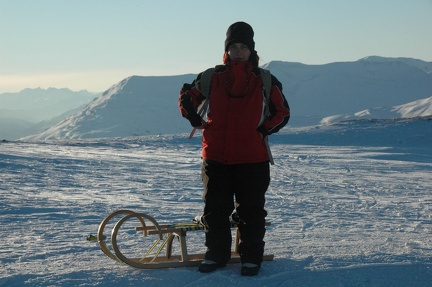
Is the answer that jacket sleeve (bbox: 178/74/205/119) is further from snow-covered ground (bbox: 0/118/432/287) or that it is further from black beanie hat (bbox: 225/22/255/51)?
snow-covered ground (bbox: 0/118/432/287)

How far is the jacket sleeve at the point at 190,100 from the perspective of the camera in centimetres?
444

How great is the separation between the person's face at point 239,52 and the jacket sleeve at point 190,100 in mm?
286

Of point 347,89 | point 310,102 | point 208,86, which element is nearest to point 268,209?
point 208,86

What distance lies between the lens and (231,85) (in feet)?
14.5

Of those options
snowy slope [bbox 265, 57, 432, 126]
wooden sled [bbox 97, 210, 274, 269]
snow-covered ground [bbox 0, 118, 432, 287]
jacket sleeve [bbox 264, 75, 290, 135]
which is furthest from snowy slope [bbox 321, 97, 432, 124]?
jacket sleeve [bbox 264, 75, 290, 135]

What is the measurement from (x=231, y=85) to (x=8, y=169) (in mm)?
9164

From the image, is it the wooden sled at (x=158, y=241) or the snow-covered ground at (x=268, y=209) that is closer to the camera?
the snow-covered ground at (x=268, y=209)

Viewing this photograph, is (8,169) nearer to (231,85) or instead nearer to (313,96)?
(231,85)

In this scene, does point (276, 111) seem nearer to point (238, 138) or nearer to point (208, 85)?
point (238, 138)

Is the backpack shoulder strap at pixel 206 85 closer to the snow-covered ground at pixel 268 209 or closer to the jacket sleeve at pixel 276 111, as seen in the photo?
the jacket sleeve at pixel 276 111

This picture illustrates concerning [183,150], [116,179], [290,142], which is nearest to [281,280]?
[116,179]

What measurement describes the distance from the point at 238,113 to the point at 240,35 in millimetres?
520

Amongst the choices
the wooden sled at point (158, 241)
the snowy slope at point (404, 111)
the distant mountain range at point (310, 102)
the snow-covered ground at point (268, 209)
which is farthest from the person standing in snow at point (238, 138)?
the distant mountain range at point (310, 102)

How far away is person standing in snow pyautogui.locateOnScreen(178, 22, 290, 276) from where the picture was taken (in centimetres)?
438
